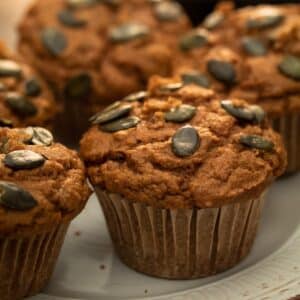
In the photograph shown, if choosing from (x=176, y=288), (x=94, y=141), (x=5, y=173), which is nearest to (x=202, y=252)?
(x=176, y=288)

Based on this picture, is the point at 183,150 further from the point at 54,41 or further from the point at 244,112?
the point at 54,41

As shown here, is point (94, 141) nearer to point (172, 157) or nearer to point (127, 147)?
point (127, 147)

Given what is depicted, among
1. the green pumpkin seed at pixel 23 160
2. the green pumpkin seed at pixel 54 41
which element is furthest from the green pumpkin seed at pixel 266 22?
the green pumpkin seed at pixel 23 160

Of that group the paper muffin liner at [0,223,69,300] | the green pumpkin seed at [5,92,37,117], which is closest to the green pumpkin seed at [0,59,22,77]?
the green pumpkin seed at [5,92,37,117]

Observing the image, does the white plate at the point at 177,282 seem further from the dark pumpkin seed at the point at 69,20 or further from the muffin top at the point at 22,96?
the dark pumpkin seed at the point at 69,20

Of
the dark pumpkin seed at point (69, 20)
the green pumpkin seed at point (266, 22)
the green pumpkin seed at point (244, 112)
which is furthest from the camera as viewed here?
the dark pumpkin seed at point (69, 20)

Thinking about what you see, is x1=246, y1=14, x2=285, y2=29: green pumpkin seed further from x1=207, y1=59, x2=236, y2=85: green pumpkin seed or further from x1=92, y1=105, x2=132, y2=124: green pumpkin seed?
x1=92, y1=105, x2=132, y2=124: green pumpkin seed

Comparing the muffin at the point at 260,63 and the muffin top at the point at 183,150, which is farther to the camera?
the muffin at the point at 260,63

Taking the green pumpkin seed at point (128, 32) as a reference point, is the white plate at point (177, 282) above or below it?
below
